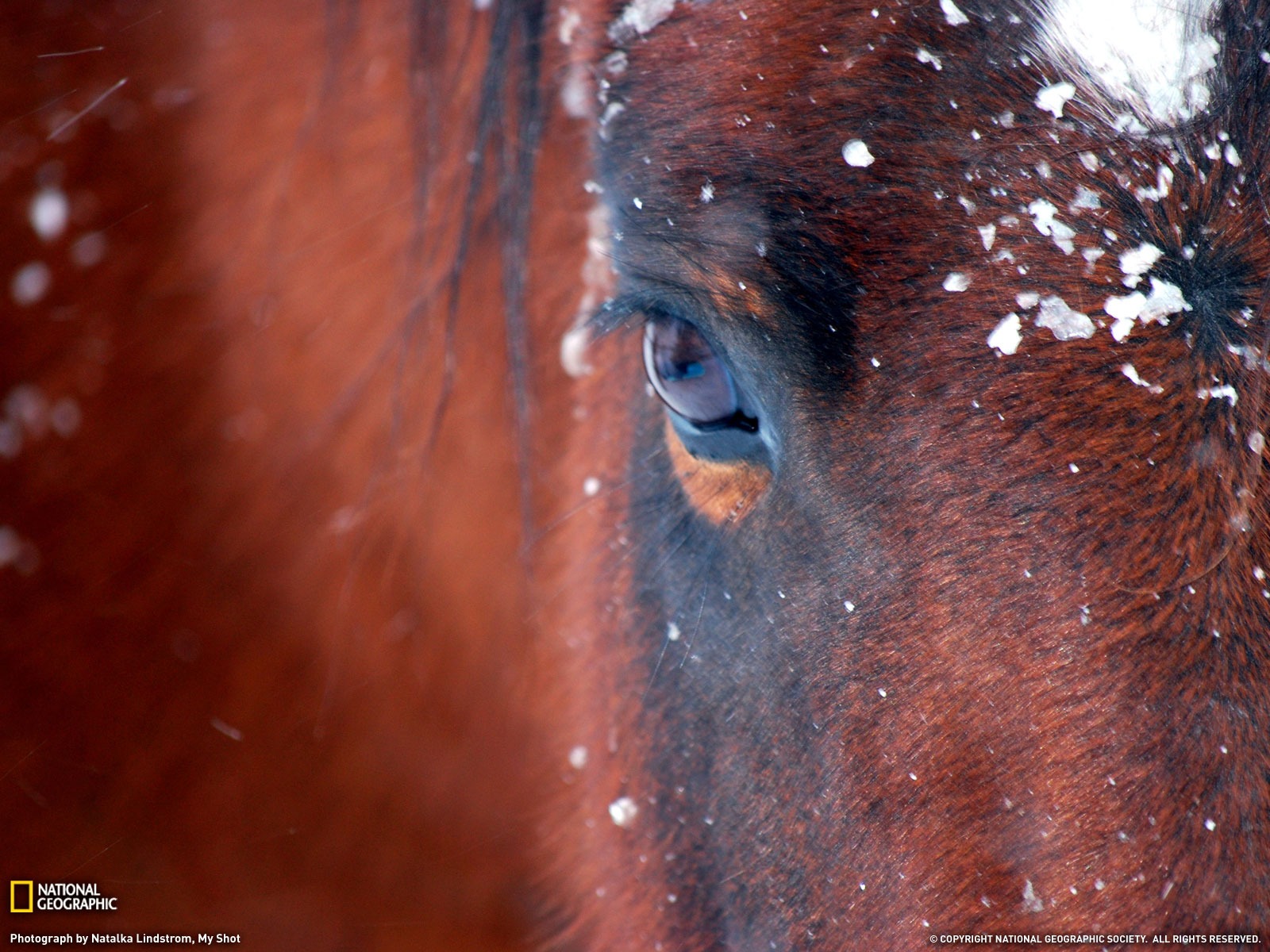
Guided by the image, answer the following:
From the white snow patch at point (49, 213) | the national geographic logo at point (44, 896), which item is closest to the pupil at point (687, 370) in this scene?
the white snow patch at point (49, 213)

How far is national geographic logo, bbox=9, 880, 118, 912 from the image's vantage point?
1.38 meters

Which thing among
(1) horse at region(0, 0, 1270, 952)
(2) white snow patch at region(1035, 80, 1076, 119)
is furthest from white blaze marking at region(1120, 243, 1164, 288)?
(2) white snow patch at region(1035, 80, 1076, 119)

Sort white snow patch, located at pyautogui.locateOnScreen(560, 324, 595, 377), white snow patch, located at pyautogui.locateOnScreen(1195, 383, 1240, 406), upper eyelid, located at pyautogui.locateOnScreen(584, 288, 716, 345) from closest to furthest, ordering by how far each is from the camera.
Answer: white snow patch, located at pyautogui.locateOnScreen(1195, 383, 1240, 406) < upper eyelid, located at pyautogui.locateOnScreen(584, 288, 716, 345) < white snow patch, located at pyautogui.locateOnScreen(560, 324, 595, 377)

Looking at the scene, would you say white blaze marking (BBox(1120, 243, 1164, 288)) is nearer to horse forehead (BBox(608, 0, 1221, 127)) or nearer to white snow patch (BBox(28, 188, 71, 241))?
horse forehead (BBox(608, 0, 1221, 127))

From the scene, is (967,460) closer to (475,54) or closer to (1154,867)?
(1154,867)

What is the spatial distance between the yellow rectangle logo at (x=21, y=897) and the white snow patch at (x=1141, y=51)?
1.56 m

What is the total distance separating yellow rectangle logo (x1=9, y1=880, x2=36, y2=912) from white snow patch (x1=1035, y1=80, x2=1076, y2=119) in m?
1.53

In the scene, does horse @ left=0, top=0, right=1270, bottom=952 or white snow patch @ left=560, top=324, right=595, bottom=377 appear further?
white snow patch @ left=560, top=324, right=595, bottom=377

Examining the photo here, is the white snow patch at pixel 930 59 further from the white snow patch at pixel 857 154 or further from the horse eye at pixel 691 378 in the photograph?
the horse eye at pixel 691 378

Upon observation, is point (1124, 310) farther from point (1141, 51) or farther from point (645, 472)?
point (645, 472)

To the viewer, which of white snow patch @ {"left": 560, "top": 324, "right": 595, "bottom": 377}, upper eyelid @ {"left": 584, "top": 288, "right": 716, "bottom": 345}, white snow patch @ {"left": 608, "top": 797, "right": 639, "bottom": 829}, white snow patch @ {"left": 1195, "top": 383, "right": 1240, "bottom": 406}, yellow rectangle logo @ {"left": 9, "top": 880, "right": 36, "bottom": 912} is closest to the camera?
white snow patch @ {"left": 1195, "top": 383, "right": 1240, "bottom": 406}

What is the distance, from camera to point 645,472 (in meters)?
1.08

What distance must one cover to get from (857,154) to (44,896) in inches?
55.8

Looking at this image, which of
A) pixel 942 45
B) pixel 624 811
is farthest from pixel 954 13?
pixel 624 811
